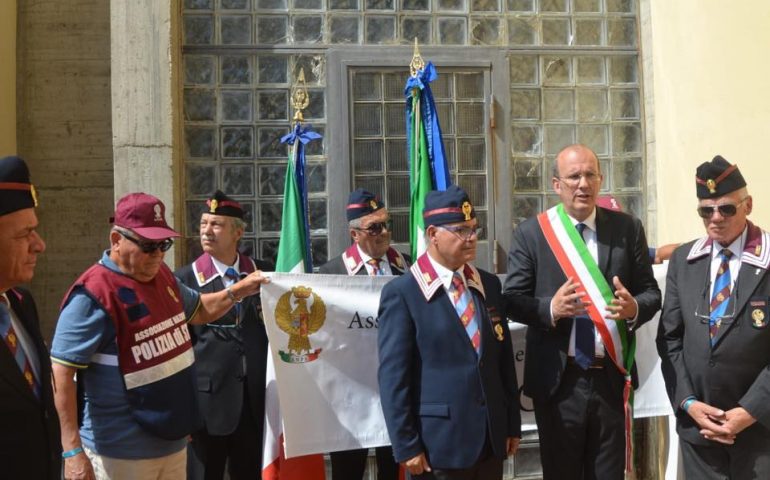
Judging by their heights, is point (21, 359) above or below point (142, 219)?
below

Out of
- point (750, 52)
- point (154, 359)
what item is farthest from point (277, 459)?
point (750, 52)

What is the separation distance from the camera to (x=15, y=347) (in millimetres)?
3043

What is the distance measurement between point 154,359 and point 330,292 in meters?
1.46

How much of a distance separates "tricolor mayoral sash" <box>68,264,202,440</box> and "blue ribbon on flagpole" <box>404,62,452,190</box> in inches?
93.4

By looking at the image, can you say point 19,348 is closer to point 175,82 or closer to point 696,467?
point 696,467

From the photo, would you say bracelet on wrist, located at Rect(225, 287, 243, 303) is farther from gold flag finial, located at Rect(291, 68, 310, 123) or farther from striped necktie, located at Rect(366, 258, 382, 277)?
gold flag finial, located at Rect(291, 68, 310, 123)

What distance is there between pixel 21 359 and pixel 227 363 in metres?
2.14

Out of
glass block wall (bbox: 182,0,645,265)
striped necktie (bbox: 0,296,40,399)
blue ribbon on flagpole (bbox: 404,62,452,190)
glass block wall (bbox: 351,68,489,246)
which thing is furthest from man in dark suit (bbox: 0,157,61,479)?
glass block wall (bbox: 351,68,489,246)

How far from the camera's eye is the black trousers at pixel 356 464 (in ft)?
17.5

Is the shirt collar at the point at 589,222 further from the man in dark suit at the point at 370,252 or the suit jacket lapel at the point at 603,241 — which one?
the man in dark suit at the point at 370,252

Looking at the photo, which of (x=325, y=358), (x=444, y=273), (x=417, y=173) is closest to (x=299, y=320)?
(x=325, y=358)

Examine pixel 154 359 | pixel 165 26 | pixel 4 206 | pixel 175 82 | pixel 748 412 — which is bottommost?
pixel 748 412

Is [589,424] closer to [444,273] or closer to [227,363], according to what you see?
[444,273]

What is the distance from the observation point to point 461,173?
7125mm
